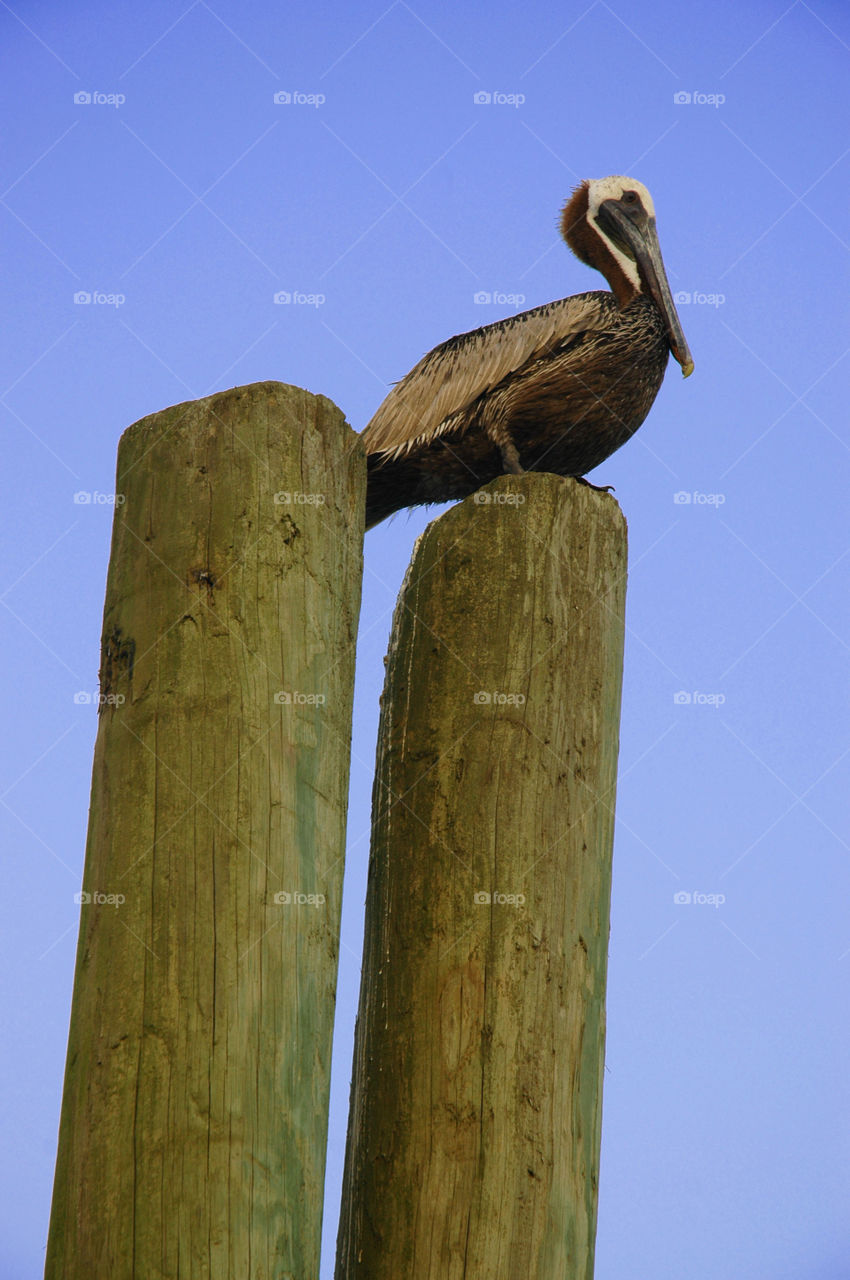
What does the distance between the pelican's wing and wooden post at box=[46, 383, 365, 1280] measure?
77.3 inches

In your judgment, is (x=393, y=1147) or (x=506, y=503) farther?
(x=506, y=503)

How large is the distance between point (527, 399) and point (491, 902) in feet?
8.41

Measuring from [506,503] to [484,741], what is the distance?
29.1 inches

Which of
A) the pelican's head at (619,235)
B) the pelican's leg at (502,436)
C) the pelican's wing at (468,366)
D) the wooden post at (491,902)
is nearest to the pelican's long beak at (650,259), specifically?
the pelican's head at (619,235)

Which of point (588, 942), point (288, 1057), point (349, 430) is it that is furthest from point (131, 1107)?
point (349, 430)

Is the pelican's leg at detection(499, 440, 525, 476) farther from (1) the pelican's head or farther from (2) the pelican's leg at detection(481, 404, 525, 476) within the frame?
(1) the pelican's head

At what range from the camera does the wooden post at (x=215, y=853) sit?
292 centimetres

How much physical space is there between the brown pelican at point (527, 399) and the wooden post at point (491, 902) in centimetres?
149

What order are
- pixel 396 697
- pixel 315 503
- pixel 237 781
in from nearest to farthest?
pixel 237 781 → pixel 315 503 → pixel 396 697

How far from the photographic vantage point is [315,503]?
11.5 feet

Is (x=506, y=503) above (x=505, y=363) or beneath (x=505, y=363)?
beneath

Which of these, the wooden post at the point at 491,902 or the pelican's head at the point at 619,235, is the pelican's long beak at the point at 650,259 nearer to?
the pelican's head at the point at 619,235

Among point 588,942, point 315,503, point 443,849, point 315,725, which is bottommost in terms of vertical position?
point 588,942

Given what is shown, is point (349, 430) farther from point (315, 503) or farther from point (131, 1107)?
point (131, 1107)
